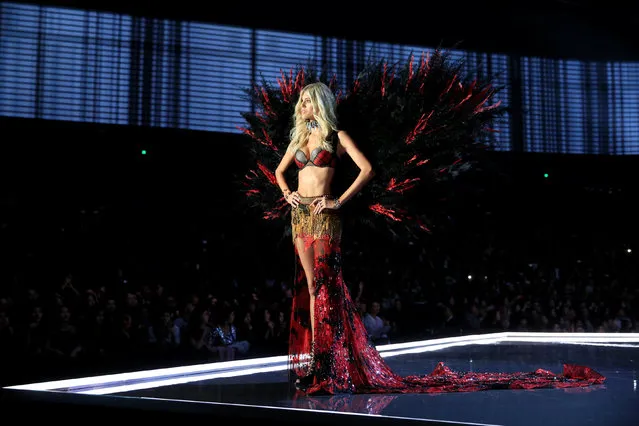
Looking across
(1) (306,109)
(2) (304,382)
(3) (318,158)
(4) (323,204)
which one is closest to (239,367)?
(2) (304,382)

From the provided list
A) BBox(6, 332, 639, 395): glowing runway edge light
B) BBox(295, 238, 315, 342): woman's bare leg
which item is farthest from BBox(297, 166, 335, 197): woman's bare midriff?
BBox(6, 332, 639, 395): glowing runway edge light

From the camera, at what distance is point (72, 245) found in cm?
794

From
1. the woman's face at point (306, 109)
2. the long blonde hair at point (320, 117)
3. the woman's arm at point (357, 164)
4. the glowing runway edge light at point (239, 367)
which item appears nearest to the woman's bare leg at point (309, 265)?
A: the woman's arm at point (357, 164)

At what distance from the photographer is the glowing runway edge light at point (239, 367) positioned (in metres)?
3.02

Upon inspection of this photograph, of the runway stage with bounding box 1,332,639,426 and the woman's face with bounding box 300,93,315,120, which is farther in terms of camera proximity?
the woman's face with bounding box 300,93,315,120

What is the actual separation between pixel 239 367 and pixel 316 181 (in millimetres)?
1419

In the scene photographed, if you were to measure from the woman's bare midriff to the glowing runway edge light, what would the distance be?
1093 mm

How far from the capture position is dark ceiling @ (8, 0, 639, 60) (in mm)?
7980

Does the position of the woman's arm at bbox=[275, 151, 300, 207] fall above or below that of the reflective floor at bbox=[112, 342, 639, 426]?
Result: above

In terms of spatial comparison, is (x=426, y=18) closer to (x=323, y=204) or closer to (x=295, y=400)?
(x=323, y=204)

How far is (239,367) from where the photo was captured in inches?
156

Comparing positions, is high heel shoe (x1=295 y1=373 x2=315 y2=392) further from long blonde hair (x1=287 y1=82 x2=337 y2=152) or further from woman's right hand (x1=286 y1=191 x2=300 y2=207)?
long blonde hair (x1=287 y1=82 x2=337 y2=152)

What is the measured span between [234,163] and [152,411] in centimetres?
674

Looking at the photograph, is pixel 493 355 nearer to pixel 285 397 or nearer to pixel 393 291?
pixel 285 397
